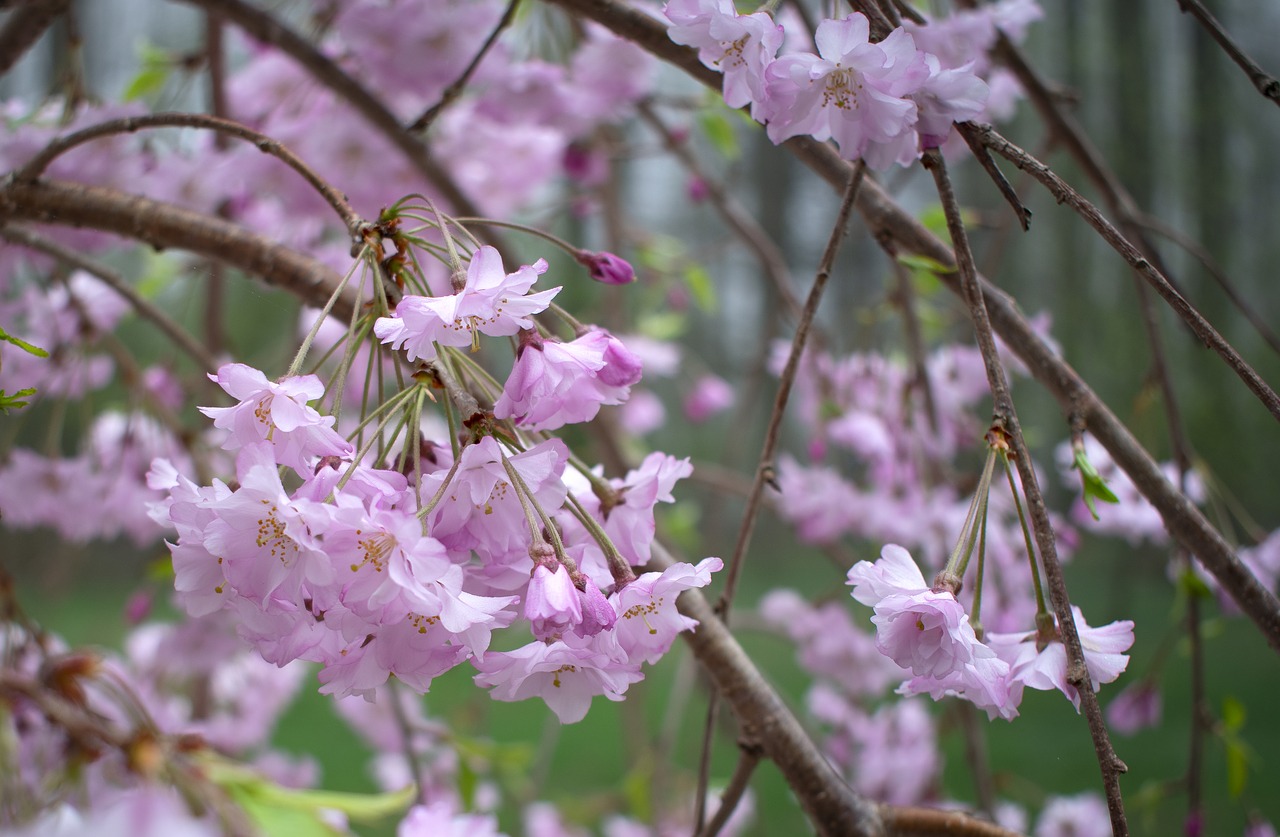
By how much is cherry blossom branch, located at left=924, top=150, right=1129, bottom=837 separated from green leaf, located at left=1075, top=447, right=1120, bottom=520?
88 mm

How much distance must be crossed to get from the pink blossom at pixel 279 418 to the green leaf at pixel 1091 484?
30 cm

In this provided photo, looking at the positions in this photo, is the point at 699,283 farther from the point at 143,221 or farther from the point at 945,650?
the point at 945,650

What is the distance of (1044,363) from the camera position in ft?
1.51

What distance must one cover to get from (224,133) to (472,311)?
0.19 meters

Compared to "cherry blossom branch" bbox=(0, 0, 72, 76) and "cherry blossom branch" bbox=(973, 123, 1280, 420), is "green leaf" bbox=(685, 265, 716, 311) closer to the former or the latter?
"cherry blossom branch" bbox=(0, 0, 72, 76)

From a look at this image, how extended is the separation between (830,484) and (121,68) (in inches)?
66.3

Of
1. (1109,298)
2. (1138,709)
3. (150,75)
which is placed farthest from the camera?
(1109,298)

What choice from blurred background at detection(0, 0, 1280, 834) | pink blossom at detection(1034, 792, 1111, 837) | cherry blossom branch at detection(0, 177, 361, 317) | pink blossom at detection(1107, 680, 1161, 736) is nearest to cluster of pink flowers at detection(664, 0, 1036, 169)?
cherry blossom branch at detection(0, 177, 361, 317)

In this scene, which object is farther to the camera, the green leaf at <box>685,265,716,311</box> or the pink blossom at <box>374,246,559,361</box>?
the green leaf at <box>685,265,716,311</box>

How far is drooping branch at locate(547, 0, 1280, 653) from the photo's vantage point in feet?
1.45

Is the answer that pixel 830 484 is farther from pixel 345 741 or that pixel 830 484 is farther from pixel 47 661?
pixel 345 741

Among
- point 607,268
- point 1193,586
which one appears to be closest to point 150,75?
point 607,268

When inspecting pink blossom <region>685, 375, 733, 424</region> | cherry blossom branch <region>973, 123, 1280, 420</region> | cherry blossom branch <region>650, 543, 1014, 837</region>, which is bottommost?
pink blossom <region>685, 375, 733, 424</region>

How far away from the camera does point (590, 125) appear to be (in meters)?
1.06
